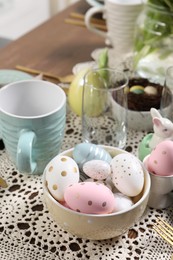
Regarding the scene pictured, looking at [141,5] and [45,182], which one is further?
[141,5]

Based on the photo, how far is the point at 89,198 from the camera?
0.51 metres

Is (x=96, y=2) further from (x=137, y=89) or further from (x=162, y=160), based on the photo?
(x=162, y=160)

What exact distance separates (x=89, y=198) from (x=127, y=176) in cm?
6

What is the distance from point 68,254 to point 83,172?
105mm

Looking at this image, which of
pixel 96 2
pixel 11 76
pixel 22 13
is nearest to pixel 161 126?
pixel 11 76

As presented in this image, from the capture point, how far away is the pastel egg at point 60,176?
20.8 inches

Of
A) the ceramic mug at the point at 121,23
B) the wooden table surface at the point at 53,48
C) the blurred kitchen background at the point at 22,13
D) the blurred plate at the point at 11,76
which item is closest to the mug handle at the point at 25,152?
the blurred plate at the point at 11,76

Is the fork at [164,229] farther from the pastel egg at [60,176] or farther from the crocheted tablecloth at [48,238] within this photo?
the pastel egg at [60,176]

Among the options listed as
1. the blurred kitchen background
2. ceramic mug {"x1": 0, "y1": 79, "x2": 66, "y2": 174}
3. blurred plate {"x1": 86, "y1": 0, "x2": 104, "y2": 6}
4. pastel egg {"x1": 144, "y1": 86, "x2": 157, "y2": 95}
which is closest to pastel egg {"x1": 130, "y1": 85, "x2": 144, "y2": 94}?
pastel egg {"x1": 144, "y1": 86, "x2": 157, "y2": 95}

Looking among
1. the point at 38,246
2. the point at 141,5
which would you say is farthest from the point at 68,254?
the point at 141,5

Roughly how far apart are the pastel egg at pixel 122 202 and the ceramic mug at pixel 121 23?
52 centimetres

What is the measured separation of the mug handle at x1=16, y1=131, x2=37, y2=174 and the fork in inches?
7.3

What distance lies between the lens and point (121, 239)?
56 cm

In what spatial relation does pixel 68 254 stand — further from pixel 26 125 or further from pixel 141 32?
pixel 141 32
